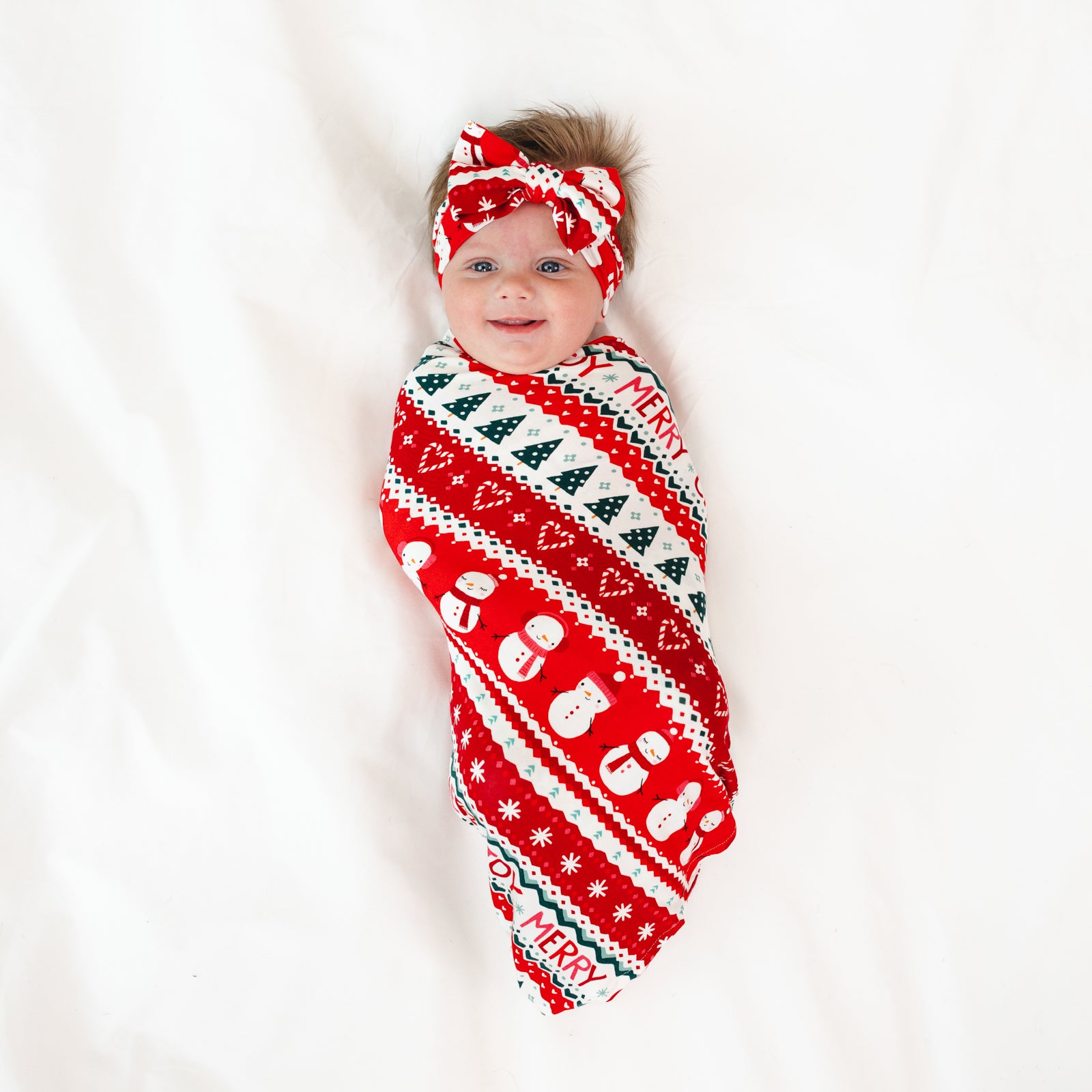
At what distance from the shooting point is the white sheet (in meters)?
1.00

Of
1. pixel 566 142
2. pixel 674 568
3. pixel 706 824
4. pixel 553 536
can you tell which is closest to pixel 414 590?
pixel 553 536

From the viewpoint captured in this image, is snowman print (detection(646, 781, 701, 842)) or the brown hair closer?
snowman print (detection(646, 781, 701, 842))

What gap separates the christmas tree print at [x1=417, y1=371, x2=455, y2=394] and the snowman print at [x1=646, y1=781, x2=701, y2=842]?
1.73 feet

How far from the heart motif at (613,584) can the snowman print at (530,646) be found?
0.20 feet

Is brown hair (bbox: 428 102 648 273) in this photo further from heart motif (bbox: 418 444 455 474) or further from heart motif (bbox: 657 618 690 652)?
heart motif (bbox: 657 618 690 652)

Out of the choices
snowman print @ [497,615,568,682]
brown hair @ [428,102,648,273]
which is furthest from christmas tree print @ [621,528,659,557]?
brown hair @ [428,102,648,273]

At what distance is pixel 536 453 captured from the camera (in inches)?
40.8

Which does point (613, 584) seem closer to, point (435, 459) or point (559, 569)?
point (559, 569)

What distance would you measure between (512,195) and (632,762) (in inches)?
25.5

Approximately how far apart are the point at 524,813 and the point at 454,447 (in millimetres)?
412

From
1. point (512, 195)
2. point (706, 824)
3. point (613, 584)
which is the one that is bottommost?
point (706, 824)

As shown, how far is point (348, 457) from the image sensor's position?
108 centimetres

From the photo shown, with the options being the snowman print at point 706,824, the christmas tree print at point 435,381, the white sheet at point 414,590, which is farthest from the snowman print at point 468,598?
the snowman print at point 706,824

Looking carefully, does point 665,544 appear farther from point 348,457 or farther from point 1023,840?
point 1023,840
